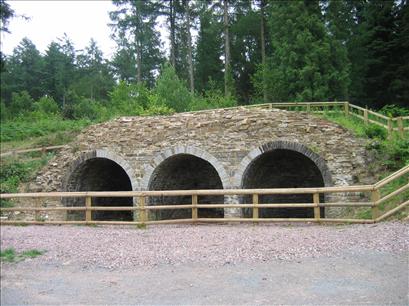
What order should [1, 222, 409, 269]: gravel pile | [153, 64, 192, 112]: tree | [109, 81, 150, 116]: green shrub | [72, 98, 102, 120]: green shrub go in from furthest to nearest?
1. [72, 98, 102, 120]: green shrub
2. [109, 81, 150, 116]: green shrub
3. [153, 64, 192, 112]: tree
4. [1, 222, 409, 269]: gravel pile

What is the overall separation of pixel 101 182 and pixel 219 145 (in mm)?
5578

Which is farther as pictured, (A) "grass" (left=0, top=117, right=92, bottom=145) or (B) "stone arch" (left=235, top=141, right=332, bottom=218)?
(A) "grass" (left=0, top=117, right=92, bottom=145)

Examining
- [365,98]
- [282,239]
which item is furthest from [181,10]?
[282,239]

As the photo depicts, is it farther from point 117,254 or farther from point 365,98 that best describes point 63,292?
point 365,98

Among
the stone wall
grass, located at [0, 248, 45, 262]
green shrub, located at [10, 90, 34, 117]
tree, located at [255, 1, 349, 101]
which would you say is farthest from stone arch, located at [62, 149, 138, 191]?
green shrub, located at [10, 90, 34, 117]

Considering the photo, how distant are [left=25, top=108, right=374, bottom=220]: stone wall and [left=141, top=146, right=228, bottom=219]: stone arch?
0.04 metres

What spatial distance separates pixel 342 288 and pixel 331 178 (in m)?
7.61

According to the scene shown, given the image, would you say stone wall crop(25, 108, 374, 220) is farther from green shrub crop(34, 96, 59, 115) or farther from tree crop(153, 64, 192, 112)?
A: green shrub crop(34, 96, 59, 115)

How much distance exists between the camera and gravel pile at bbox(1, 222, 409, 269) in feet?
21.7

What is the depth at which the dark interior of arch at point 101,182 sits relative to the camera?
1522cm

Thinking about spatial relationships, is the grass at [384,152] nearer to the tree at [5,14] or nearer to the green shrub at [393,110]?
the green shrub at [393,110]

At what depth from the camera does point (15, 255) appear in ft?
20.2

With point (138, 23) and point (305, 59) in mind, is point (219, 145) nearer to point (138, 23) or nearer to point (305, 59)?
point (305, 59)

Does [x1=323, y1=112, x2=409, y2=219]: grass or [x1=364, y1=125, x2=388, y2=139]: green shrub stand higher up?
[x1=364, y1=125, x2=388, y2=139]: green shrub
